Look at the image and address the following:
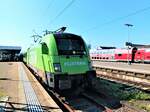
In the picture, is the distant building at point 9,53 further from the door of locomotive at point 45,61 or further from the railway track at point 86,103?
the railway track at point 86,103

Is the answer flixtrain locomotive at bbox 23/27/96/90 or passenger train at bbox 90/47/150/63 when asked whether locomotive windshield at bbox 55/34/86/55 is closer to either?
flixtrain locomotive at bbox 23/27/96/90

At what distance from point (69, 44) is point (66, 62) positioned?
1.11 meters

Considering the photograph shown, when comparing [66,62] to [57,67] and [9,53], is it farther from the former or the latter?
[9,53]

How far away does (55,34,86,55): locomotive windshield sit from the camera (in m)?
12.8

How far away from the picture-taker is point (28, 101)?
10336mm

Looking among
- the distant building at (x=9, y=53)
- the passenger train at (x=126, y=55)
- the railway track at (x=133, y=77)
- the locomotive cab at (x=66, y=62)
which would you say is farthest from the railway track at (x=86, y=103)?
the distant building at (x=9, y=53)

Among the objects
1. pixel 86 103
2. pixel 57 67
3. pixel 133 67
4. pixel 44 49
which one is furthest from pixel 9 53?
pixel 86 103

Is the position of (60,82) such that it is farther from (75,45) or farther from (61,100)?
(75,45)

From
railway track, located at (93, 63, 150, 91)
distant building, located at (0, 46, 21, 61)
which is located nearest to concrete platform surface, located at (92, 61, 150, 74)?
railway track, located at (93, 63, 150, 91)

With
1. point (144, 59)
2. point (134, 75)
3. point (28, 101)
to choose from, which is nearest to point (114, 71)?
point (134, 75)

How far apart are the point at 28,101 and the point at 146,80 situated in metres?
11.9

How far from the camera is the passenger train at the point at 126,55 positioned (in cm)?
5005

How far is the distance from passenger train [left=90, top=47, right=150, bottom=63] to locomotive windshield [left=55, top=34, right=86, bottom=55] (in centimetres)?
3698

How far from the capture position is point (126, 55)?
5500 cm
